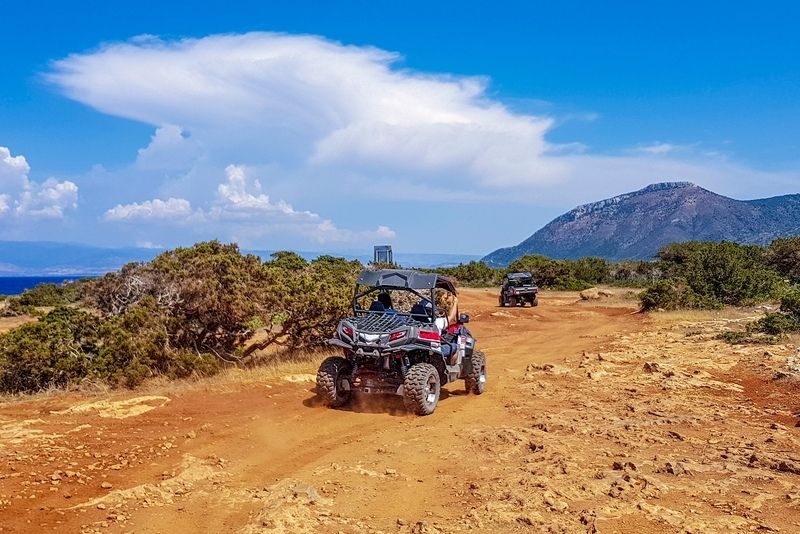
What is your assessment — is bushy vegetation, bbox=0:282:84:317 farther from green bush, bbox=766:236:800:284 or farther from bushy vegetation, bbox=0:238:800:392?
green bush, bbox=766:236:800:284

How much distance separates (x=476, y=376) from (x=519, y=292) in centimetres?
2282

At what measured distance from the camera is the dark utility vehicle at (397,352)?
8.85 m

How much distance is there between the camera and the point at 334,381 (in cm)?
937

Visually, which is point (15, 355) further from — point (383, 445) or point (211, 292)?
point (383, 445)

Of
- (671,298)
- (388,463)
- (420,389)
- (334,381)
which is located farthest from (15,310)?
(671,298)

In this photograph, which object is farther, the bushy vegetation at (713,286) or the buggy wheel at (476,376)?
the bushy vegetation at (713,286)

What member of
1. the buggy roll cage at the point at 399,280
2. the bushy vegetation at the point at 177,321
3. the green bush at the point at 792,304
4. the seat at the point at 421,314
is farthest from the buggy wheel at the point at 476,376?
the green bush at the point at 792,304

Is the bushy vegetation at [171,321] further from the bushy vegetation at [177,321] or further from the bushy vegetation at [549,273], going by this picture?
the bushy vegetation at [549,273]

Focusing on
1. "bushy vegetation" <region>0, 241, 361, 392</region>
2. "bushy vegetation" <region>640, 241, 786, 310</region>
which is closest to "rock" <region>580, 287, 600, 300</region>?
"bushy vegetation" <region>640, 241, 786, 310</region>

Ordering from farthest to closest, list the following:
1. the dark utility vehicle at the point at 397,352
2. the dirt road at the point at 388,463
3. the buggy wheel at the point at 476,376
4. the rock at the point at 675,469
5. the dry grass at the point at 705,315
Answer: the dry grass at the point at 705,315 → the buggy wheel at the point at 476,376 → the dark utility vehicle at the point at 397,352 → the rock at the point at 675,469 → the dirt road at the point at 388,463

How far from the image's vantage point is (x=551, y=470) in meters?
6.45

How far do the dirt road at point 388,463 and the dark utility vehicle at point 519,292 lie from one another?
21.6 metres

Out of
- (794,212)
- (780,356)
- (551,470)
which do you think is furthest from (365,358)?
(794,212)

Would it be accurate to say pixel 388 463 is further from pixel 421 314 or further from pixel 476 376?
pixel 476 376
